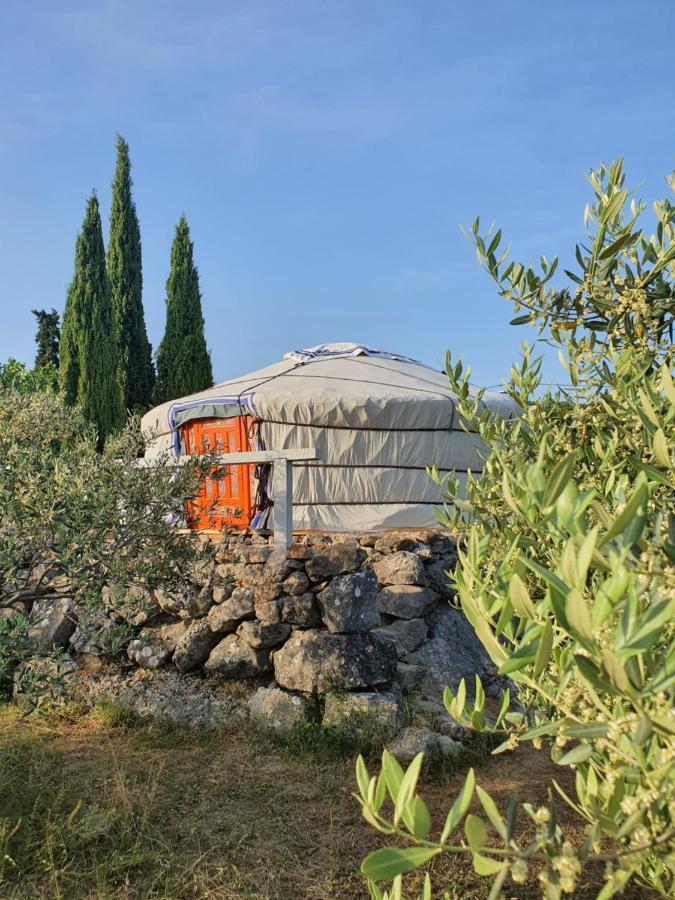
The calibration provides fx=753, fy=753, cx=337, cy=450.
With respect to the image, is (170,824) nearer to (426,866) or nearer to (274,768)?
(274,768)

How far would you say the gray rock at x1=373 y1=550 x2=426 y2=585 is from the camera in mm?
6000

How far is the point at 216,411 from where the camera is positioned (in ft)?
29.7

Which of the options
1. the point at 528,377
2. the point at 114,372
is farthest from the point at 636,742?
the point at 114,372

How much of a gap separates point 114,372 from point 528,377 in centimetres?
1475

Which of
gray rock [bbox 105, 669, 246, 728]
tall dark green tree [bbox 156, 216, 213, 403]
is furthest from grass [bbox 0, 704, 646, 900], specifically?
tall dark green tree [bbox 156, 216, 213, 403]

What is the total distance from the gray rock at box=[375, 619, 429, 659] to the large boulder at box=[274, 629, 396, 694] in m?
0.65

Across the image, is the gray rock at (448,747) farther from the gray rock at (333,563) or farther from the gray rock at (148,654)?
the gray rock at (148,654)

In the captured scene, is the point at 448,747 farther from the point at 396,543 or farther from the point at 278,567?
the point at 396,543

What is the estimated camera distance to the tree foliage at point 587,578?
85 centimetres

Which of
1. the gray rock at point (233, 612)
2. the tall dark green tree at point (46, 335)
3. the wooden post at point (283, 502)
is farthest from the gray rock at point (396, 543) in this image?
the tall dark green tree at point (46, 335)

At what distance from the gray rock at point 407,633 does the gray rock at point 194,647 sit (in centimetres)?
124

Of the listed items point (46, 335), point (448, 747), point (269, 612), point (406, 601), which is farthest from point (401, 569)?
point (46, 335)

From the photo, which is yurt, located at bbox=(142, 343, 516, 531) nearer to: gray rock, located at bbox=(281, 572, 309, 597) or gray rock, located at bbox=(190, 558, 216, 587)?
gray rock, located at bbox=(190, 558, 216, 587)

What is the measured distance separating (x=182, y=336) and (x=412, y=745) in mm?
13528
